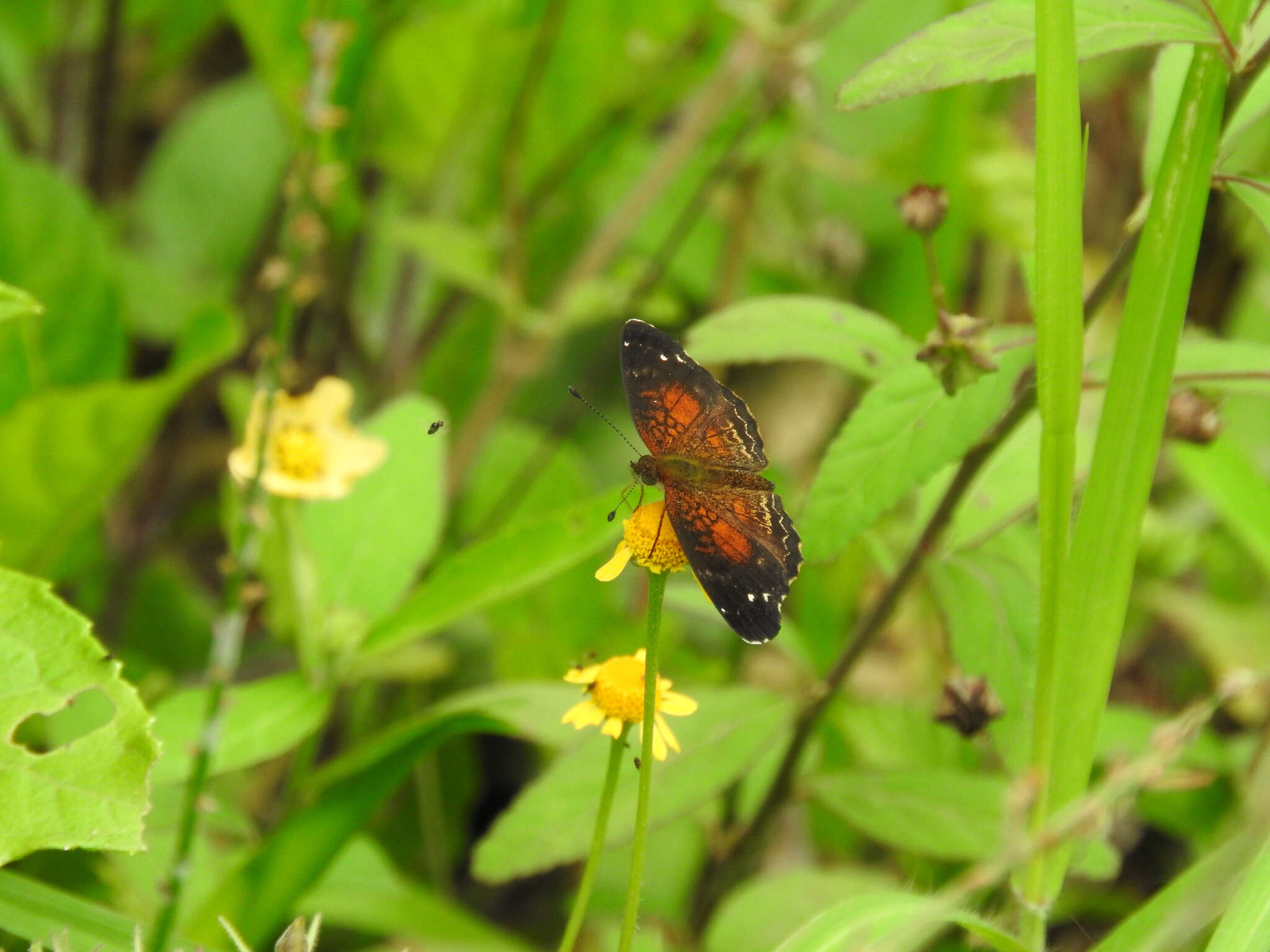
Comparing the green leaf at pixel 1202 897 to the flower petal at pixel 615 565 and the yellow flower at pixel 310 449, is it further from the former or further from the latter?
the yellow flower at pixel 310 449

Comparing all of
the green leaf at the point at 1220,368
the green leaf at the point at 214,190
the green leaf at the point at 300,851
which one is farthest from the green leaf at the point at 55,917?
the green leaf at the point at 214,190

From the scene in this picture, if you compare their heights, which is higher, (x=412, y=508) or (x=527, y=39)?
(x=527, y=39)

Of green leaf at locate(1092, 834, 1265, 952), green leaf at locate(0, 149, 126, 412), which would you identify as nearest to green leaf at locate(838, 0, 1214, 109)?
green leaf at locate(1092, 834, 1265, 952)

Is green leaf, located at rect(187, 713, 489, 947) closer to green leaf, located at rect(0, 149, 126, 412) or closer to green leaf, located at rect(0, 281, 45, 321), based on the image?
green leaf, located at rect(0, 281, 45, 321)

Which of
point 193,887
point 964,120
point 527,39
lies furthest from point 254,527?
point 964,120

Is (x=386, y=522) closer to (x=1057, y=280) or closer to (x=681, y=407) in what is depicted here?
(x=681, y=407)

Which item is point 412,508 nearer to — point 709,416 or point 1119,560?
point 709,416
